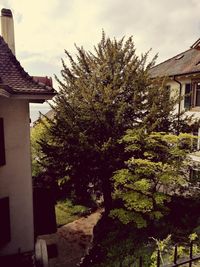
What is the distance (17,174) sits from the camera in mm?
8719

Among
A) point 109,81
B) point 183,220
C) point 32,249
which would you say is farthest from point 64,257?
point 109,81

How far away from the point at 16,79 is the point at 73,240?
11.5m

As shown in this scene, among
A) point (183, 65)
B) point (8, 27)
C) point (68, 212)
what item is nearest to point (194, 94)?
point (183, 65)

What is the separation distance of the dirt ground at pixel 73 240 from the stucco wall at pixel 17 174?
5.50m

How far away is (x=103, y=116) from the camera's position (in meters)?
14.1

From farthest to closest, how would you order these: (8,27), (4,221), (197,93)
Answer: (197,93) → (8,27) → (4,221)

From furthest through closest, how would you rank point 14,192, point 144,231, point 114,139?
point 114,139 → point 144,231 → point 14,192

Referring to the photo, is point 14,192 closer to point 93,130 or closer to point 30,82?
point 30,82

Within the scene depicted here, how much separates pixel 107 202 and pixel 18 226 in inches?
312

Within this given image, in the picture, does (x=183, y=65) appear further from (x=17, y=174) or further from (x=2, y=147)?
(x=2, y=147)

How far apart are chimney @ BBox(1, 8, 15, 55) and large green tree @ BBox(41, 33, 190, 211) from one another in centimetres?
463

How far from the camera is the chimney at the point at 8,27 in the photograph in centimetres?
1027

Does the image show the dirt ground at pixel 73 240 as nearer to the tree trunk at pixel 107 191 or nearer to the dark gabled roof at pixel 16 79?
the tree trunk at pixel 107 191

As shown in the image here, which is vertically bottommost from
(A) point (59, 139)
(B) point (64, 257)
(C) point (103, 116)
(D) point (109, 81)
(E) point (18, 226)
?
(B) point (64, 257)
